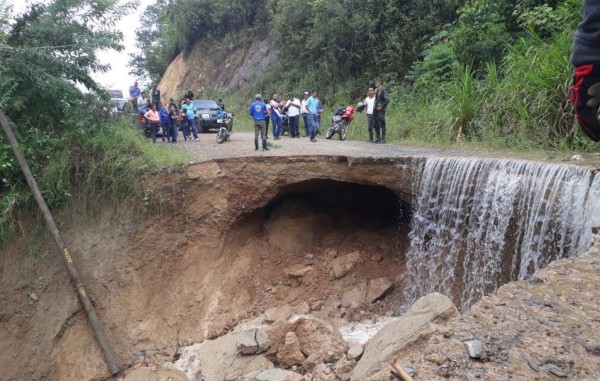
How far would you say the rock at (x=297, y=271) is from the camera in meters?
8.81

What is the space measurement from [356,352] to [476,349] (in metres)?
3.72

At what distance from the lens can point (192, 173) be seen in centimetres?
838

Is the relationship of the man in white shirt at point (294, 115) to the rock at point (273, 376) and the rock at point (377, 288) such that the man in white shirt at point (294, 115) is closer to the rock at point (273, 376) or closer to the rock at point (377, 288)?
the rock at point (377, 288)

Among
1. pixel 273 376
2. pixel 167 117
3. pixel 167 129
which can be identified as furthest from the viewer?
pixel 167 129

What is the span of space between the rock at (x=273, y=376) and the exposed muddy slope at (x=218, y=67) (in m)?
19.0

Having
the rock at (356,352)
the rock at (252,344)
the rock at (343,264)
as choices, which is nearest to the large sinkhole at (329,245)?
the rock at (343,264)

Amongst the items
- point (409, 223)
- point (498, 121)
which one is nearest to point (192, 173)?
point (409, 223)

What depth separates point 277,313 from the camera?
8219 mm

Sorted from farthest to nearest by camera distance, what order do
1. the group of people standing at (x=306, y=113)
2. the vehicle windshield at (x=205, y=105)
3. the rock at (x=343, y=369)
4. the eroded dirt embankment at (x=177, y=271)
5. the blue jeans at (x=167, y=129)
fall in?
1. the vehicle windshield at (x=205, y=105)
2. the blue jeans at (x=167, y=129)
3. the group of people standing at (x=306, y=113)
4. the eroded dirt embankment at (x=177, y=271)
5. the rock at (x=343, y=369)

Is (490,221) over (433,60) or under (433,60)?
under

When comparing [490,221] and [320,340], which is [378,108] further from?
[320,340]

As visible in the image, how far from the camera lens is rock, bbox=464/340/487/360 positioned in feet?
6.80

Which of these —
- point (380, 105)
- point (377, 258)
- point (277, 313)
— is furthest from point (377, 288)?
point (380, 105)

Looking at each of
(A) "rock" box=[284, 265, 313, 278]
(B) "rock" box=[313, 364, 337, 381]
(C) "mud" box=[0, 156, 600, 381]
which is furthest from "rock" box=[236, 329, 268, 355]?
(A) "rock" box=[284, 265, 313, 278]
